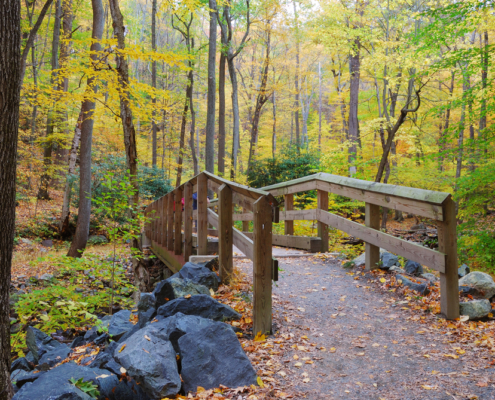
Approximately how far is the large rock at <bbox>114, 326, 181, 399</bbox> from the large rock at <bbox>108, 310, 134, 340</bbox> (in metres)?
1.30

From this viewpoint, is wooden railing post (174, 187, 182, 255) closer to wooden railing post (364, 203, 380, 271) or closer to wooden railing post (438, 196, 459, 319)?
wooden railing post (364, 203, 380, 271)

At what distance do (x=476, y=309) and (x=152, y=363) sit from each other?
10.4 ft

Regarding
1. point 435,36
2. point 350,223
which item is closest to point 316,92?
point 435,36

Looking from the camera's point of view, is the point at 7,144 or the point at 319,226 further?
the point at 319,226

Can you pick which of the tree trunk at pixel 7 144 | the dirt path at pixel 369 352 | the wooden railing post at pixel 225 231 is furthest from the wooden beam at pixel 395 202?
the tree trunk at pixel 7 144

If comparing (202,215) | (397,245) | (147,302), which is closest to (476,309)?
(397,245)

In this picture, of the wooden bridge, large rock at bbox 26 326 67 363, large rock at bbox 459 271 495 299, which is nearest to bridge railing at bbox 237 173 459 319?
the wooden bridge

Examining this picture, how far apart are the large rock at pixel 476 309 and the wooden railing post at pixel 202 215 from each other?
336 cm

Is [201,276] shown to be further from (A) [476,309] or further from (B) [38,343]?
(A) [476,309]

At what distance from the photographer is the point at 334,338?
3.19 meters

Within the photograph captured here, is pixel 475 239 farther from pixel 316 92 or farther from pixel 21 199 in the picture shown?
pixel 316 92

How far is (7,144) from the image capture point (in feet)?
6.93

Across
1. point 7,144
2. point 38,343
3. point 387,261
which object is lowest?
point 38,343

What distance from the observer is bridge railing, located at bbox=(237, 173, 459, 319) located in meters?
3.45
